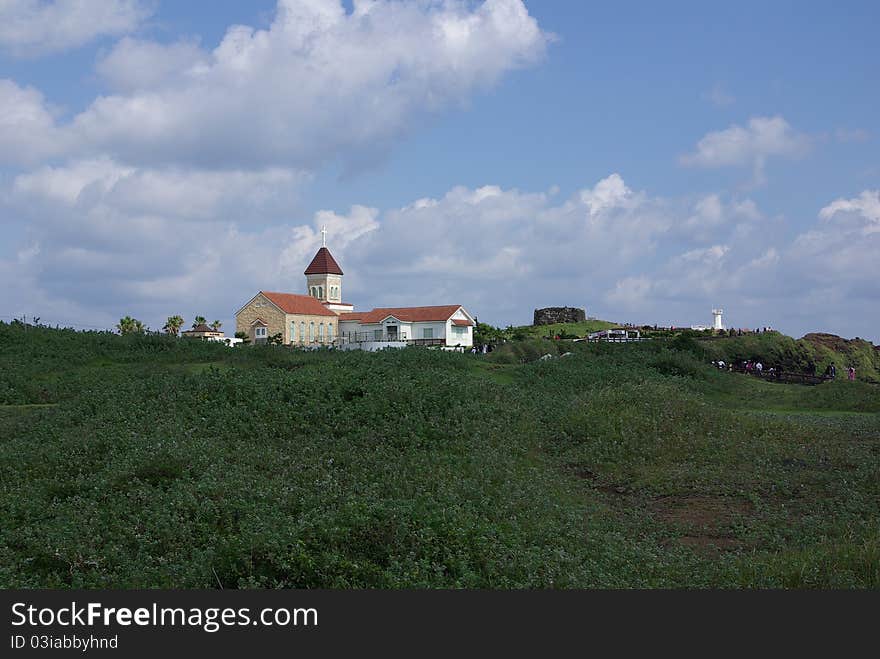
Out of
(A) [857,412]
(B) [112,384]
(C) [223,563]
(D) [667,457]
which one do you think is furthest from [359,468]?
(A) [857,412]

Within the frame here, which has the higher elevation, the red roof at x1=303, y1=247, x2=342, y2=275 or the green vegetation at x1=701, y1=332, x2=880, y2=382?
the red roof at x1=303, y1=247, x2=342, y2=275

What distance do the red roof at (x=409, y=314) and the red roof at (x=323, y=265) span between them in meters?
5.12

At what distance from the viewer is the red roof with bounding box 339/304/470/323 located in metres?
55.2

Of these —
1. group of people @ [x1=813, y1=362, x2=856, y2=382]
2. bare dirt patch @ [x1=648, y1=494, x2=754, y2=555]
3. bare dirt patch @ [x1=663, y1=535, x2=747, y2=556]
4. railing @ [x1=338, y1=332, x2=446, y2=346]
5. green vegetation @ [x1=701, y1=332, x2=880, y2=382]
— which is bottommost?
bare dirt patch @ [x1=663, y1=535, x2=747, y2=556]

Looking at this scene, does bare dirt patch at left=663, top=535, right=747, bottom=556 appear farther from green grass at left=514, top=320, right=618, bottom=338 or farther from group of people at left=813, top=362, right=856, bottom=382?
green grass at left=514, top=320, right=618, bottom=338

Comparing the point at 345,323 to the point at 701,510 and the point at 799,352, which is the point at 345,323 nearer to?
the point at 799,352

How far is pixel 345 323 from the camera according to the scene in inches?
2360

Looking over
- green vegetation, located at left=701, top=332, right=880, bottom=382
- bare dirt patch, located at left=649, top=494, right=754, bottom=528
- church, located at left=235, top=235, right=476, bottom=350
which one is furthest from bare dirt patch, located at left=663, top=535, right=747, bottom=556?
church, located at left=235, top=235, right=476, bottom=350

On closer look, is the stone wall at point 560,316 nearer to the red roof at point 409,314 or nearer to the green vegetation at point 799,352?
the red roof at point 409,314

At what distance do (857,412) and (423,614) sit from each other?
739 inches

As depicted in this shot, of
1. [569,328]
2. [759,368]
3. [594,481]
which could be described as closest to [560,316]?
[569,328]

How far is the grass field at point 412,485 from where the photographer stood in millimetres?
7594

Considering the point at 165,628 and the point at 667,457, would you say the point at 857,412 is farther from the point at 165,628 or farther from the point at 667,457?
the point at 165,628

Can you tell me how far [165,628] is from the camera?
19.1ft
